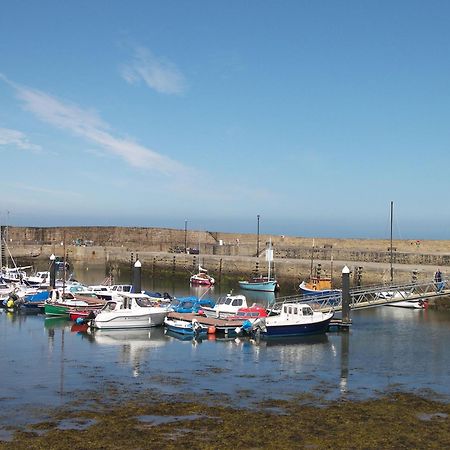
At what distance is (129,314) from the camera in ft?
106

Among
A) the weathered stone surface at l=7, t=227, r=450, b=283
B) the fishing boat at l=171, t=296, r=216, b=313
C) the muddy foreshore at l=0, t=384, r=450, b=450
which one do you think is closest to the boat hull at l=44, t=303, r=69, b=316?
the fishing boat at l=171, t=296, r=216, b=313

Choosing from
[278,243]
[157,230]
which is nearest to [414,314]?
[278,243]

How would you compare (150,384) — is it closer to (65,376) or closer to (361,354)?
(65,376)

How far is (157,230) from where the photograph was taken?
9394cm

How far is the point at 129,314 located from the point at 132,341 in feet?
10.2

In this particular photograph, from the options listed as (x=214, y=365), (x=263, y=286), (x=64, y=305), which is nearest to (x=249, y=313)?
(x=214, y=365)

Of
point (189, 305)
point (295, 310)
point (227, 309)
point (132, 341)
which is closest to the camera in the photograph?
point (132, 341)

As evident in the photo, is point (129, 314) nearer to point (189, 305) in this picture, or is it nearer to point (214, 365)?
point (189, 305)

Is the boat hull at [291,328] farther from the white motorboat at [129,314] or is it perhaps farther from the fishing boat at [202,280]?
the fishing boat at [202,280]

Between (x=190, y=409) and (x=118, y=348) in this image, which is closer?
(x=190, y=409)

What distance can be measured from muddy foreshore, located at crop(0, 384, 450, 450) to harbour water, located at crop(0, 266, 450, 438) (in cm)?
82

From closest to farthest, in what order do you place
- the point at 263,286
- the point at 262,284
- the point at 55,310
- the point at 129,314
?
the point at 129,314 < the point at 55,310 < the point at 263,286 < the point at 262,284

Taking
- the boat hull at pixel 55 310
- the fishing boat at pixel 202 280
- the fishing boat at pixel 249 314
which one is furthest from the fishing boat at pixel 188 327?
the fishing boat at pixel 202 280

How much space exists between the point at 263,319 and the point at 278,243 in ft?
166
